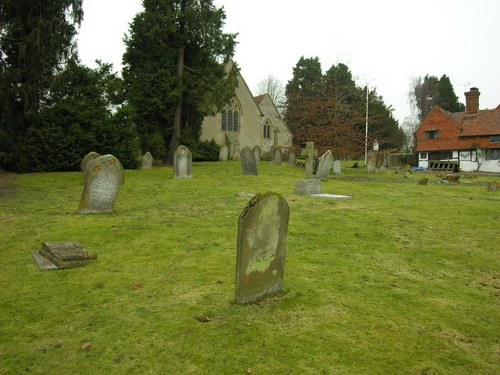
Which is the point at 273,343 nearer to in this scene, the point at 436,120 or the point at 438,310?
the point at 438,310

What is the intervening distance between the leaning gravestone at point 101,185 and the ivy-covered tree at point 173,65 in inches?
688

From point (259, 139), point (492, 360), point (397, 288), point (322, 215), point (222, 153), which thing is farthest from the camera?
point (259, 139)

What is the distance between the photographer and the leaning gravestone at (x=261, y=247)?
458 centimetres

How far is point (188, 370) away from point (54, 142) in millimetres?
22723

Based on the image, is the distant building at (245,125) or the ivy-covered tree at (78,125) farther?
the distant building at (245,125)

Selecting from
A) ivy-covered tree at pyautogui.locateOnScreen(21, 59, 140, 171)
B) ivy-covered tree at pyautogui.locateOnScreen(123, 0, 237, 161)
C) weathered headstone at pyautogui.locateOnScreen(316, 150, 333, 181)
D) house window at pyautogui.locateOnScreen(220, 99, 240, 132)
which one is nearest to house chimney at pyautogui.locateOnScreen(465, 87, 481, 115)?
house window at pyautogui.locateOnScreen(220, 99, 240, 132)

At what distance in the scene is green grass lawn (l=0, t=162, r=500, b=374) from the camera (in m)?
3.50

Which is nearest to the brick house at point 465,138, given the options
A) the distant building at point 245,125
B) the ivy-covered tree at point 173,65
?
the distant building at point 245,125

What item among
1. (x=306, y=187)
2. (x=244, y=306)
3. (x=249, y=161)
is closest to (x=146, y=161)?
(x=249, y=161)

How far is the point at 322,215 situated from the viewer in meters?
9.94

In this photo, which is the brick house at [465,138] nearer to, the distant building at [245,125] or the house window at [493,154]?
the house window at [493,154]

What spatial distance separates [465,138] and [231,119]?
26610mm

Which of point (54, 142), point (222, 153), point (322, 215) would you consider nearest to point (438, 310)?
point (322, 215)

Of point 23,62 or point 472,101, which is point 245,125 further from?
point 23,62
